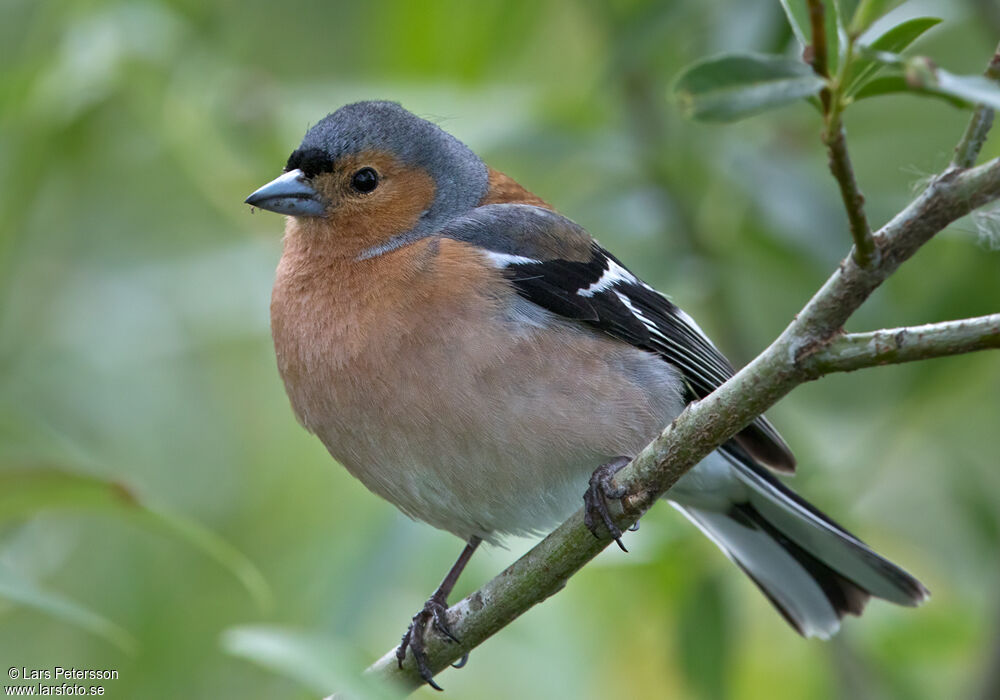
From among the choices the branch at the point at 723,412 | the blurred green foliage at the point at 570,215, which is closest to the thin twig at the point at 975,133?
the branch at the point at 723,412

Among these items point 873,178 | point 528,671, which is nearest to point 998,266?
point 873,178

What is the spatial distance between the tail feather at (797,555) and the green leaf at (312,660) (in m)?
2.07

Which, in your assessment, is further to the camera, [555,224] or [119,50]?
[119,50]

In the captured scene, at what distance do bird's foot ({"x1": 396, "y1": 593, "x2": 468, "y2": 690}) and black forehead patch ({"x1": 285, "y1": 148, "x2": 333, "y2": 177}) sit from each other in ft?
5.07

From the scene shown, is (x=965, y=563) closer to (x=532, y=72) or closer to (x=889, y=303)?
(x=889, y=303)

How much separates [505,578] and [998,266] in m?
2.42

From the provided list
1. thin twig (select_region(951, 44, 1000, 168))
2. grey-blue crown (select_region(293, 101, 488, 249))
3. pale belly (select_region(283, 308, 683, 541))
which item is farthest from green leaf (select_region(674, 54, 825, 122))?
grey-blue crown (select_region(293, 101, 488, 249))

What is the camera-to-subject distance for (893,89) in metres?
2.08

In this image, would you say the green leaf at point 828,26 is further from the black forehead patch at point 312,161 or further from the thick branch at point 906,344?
the black forehead patch at point 312,161

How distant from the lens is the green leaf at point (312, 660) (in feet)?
7.44

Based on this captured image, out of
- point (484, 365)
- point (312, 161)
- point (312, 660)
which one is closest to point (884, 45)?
point (312, 660)

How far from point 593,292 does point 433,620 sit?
3.98 ft

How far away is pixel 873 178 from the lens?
5.35 m

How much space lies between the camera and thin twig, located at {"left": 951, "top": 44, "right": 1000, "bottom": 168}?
2221mm
